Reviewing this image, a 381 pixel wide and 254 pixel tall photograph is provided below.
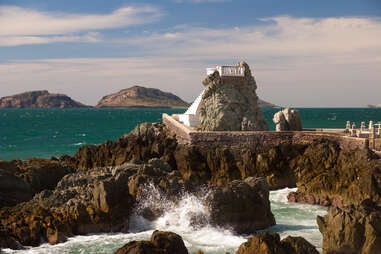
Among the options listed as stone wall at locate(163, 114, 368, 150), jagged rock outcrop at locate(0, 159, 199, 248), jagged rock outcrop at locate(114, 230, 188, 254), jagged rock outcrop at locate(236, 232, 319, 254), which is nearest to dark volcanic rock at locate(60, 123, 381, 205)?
stone wall at locate(163, 114, 368, 150)

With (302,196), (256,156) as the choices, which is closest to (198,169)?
(256,156)

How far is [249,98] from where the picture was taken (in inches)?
1505

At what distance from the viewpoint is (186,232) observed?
20719 mm

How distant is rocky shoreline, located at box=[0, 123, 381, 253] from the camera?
19547 mm

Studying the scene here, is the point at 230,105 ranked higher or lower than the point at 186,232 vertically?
higher

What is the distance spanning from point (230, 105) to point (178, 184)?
1567cm

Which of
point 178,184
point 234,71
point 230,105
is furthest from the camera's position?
point 234,71

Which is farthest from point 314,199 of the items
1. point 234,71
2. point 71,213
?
point 234,71

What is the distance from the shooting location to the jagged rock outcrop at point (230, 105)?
35969 mm

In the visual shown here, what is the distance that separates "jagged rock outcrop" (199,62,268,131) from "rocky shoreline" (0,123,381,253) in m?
3.03

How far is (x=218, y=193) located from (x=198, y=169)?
37.1 ft

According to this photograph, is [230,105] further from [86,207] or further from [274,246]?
[274,246]

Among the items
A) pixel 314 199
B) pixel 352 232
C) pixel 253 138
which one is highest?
pixel 253 138

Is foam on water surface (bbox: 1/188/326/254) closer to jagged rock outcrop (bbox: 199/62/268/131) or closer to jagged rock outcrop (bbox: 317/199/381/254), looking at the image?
jagged rock outcrop (bbox: 317/199/381/254)
